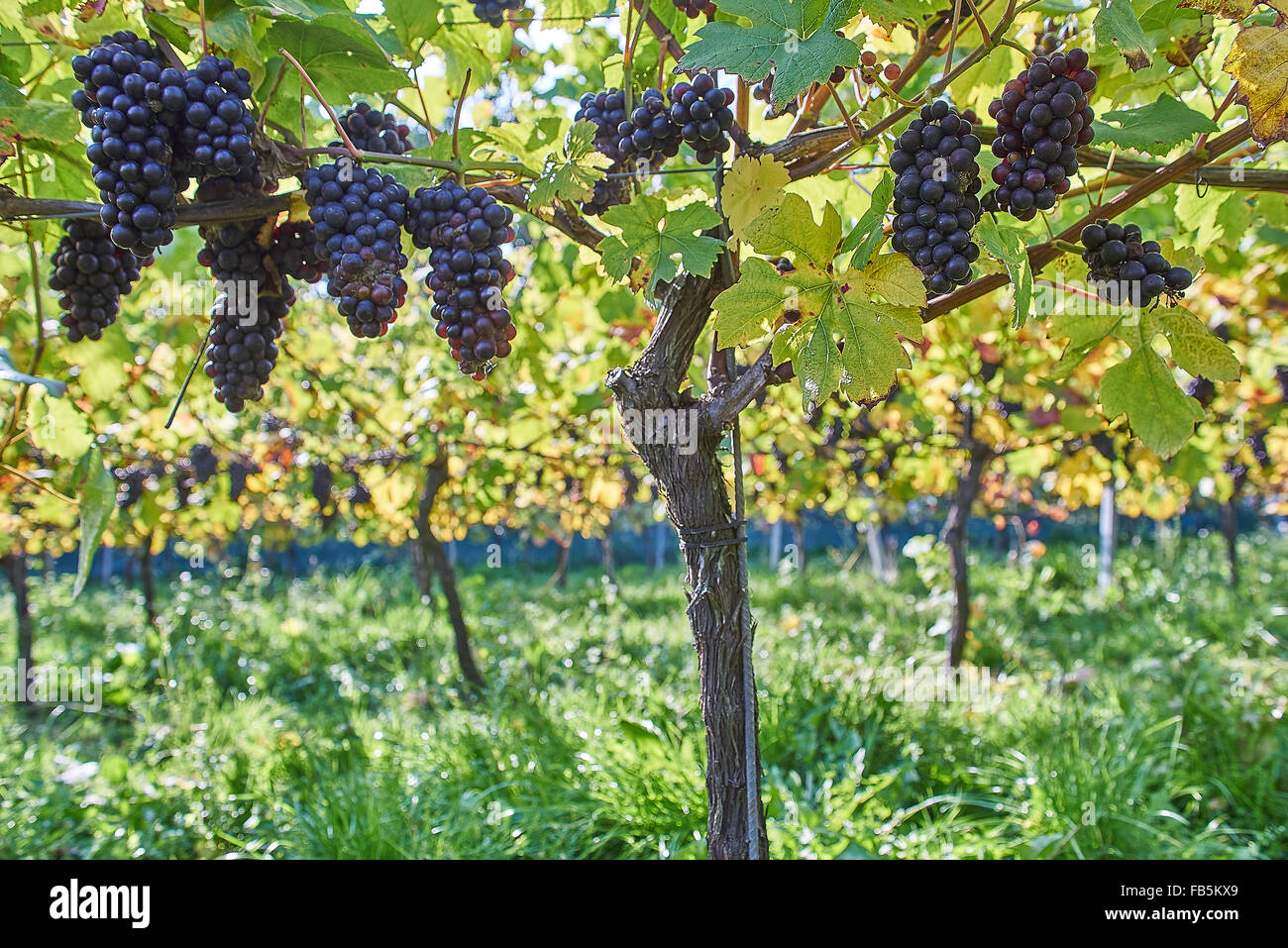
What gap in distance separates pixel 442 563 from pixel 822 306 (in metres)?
4.64

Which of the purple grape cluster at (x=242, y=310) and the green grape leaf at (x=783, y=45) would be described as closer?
the green grape leaf at (x=783, y=45)

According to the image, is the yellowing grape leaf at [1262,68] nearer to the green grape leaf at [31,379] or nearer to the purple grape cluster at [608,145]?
the purple grape cluster at [608,145]

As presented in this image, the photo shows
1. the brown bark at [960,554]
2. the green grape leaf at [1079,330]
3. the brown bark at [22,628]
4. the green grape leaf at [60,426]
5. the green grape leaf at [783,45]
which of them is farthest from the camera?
the brown bark at [22,628]

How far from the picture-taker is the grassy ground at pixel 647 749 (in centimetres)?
306

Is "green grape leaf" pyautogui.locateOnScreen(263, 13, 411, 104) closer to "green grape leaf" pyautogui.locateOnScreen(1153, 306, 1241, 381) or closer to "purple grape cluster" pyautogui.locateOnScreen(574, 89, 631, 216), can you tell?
"purple grape cluster" pyautogui.locateOnScreen(574, 89, 631, 216)

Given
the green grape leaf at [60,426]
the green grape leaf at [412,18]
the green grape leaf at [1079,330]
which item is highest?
the green grape leaf at [412,18]

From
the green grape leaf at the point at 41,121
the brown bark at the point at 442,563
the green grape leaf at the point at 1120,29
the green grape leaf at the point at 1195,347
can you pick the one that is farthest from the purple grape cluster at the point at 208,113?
the brown bark at the point at 442,563

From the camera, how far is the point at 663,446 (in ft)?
4.91

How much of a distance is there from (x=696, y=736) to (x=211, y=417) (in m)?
3.73

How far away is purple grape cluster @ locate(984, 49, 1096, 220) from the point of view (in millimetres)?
930

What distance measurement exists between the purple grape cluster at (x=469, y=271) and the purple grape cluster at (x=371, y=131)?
1.18 feet

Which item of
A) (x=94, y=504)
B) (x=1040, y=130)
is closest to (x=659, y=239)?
(x=1040, y=130)
